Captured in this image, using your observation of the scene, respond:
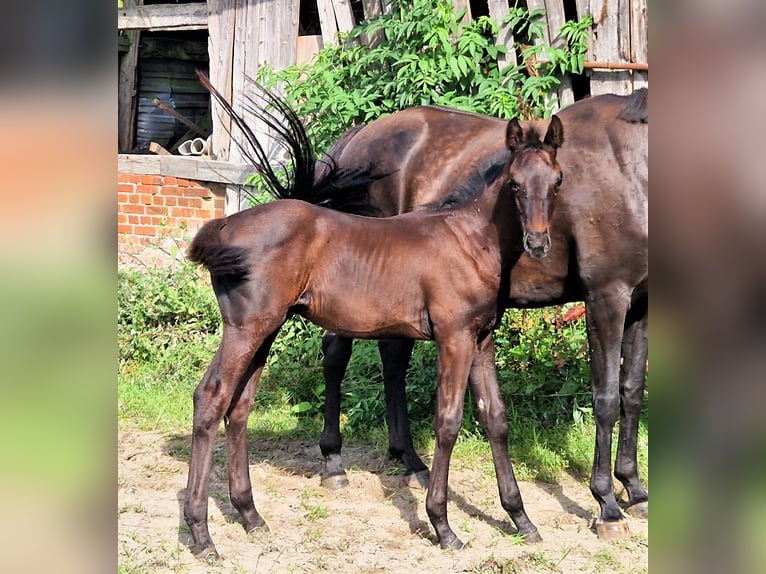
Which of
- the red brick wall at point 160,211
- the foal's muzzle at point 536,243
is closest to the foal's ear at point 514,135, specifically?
the foal's muzzle at point 536,243

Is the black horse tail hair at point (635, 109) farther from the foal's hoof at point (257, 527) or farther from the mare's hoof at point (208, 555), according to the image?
the mare's hoof at point (208, 555)

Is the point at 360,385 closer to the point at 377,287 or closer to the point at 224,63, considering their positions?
the point at 377,287

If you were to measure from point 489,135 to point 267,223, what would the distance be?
198cm

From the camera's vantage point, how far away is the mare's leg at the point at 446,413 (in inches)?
157

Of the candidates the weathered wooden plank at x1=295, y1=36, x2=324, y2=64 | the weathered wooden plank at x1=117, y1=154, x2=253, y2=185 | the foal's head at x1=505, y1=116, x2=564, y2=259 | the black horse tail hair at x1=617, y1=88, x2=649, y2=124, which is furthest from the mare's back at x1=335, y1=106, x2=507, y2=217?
the weathered wooden plank at x1=117, y1=154, x2=253, y2=185

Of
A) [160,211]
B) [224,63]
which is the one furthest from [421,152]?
[160,211]

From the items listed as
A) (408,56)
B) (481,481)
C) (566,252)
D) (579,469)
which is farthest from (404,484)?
(408,56)

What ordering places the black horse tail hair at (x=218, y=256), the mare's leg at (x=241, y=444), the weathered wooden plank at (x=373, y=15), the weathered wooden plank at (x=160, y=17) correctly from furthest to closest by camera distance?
the weathered wooden plank at (x=160, y=17), the weathered wooden plank at (x=373, y=15), the mare's leg at (x=241, y=444), the black horse tail hair at (x=218, y=256)

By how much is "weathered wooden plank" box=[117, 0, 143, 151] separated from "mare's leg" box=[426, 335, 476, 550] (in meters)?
7.69

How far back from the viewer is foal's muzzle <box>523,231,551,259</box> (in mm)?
3582

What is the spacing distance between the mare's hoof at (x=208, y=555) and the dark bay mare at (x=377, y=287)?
0.01 metres

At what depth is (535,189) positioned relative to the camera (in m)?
3.66

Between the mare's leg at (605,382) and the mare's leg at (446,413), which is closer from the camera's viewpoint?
the mare's leg at (446,413)
